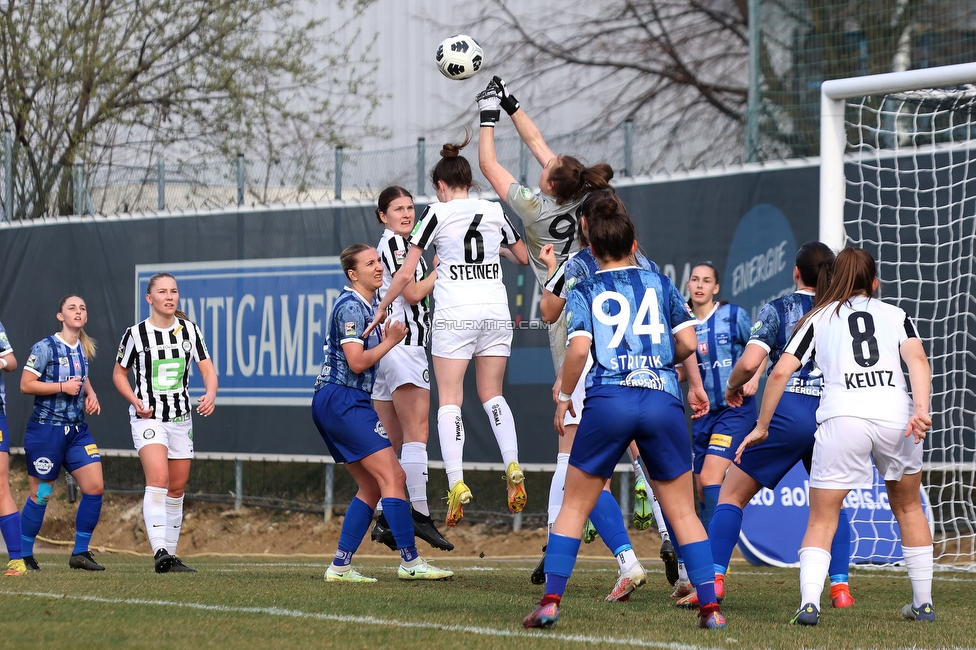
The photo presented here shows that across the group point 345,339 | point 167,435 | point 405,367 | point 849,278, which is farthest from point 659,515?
point 167,435

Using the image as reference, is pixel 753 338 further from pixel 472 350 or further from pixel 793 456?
pixel 472 350

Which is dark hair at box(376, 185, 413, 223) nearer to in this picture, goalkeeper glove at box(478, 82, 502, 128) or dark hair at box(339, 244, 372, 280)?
dark hair at box(339, 244, 372, 280)

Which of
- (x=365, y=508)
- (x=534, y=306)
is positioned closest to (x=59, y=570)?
(x=365, y=508)

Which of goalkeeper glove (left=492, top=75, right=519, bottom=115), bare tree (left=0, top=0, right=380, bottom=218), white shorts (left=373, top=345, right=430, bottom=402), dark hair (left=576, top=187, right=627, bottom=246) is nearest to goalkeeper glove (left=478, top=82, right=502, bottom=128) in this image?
goalkeeper glove (left=492, top=75, right=519, bottom=115)

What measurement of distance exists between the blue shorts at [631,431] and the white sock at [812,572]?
2.76 feet

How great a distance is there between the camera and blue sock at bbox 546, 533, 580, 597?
4.90m

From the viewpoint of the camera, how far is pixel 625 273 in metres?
4.97

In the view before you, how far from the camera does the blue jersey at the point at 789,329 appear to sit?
6.25m

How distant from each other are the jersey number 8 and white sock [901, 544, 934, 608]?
5.86 feet

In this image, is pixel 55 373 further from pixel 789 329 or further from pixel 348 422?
pixel 789 329

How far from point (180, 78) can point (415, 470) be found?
509 inches

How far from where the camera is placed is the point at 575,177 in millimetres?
6207

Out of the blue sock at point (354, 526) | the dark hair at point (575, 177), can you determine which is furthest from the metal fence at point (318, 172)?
the blue sock at point (354, 526)

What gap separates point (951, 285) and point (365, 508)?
553 cm
